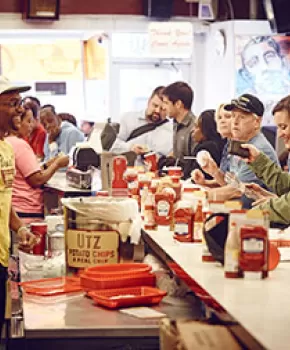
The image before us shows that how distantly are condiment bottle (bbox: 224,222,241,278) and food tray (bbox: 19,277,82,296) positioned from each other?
32.1 inches

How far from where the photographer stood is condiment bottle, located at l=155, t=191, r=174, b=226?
454cm

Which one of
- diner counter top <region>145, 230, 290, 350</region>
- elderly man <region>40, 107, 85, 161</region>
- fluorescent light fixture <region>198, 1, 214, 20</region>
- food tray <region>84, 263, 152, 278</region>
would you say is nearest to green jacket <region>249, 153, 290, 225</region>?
diner counter top <region>145, 230, 290, 350</region>

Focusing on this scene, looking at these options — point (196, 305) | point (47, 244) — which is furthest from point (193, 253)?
point (47, 244)

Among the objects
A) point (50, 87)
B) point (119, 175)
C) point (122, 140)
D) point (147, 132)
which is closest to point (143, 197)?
point (119, 175)

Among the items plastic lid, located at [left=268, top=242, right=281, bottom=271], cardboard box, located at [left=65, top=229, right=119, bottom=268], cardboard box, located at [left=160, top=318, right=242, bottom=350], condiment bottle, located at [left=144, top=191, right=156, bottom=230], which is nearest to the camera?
cardboard box, located at [left=160, top=318, right=242, bottom=350]

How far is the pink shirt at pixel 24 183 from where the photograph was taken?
6750 mm

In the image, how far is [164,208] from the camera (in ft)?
15.0

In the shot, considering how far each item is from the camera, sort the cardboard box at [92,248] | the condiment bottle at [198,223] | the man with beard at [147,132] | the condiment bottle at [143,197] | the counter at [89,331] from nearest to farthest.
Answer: the counter at [89,331], the condiment bottle at [198,223], the cardboard box at [92,248], the condiment bottle at [143,197], the man with beard at [147,132]

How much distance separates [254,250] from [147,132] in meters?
5.43

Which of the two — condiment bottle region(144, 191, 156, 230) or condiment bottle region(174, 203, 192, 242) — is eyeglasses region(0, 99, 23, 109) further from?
condiment bottle region(174, 203, 192, 242)

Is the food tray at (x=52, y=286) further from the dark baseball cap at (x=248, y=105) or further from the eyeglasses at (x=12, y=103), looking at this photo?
the dark baseball cap at (x=248, y=105)

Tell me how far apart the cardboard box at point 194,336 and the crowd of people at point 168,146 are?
3.50 ft

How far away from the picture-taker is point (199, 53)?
1249 cm

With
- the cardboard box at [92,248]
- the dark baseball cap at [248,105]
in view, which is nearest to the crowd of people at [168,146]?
the dark baseball cap at [248,105]
